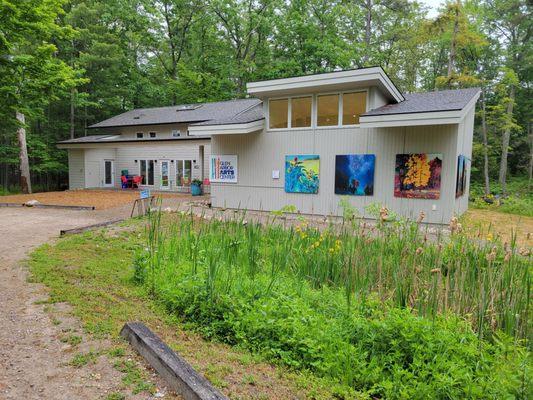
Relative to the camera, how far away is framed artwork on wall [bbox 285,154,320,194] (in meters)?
12.4

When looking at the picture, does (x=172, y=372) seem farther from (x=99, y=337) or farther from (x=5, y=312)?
(x=5, y=312)

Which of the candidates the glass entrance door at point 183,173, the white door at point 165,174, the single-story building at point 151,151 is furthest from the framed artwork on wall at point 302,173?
the white door at point 165,174

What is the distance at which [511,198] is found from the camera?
1584cm

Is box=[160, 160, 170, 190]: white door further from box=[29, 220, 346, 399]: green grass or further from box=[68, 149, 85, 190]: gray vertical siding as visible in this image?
box=[29, 220, 346, 399]: green grass

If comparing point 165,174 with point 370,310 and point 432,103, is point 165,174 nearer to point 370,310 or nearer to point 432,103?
point 432,103

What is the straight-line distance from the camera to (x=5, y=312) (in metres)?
3.70

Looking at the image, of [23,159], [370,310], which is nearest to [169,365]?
[370,310]

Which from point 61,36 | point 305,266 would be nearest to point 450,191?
point 305,266

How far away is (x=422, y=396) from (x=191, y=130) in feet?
41.9

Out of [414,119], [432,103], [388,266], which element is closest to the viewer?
[388,266]

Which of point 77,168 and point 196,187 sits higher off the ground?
point 77,168

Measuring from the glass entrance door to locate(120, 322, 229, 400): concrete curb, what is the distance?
1866 centimetres

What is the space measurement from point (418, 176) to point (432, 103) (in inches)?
94.3

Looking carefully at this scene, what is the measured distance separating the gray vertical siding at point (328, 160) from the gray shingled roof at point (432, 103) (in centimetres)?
61
